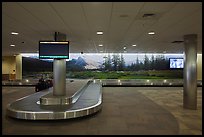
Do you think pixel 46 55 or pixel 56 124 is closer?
pixel 56 124

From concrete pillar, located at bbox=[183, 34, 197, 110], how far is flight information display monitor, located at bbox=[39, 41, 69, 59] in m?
5.87

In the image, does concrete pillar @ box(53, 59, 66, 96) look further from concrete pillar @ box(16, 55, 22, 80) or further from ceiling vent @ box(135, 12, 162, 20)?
concrete pillar @ box(16, 55, 22, 80)

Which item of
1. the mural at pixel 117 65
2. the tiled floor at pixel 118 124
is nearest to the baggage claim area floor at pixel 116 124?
the tiled floor at pixel 118 124

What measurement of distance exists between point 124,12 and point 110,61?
23.4 metres

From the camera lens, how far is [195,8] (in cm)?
612

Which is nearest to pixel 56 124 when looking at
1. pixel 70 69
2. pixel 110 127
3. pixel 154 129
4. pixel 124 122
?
pixel 110 127

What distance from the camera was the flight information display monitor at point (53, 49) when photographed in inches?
365

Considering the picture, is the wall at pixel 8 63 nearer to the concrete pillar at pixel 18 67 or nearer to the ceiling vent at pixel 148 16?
the concrete pillar at pixel 18 67

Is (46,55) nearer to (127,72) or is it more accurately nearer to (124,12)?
(124,12)

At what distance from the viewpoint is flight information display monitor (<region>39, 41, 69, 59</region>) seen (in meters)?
9.27

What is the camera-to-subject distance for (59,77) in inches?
420

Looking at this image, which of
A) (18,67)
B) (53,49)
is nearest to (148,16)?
(53,49)

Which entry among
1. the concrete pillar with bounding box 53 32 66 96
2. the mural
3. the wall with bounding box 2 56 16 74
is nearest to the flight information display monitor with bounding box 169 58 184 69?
the mural

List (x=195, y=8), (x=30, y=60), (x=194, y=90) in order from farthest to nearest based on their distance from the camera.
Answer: (x=30, y=60) < (x=194, y=90) < (x=195, y=8)
